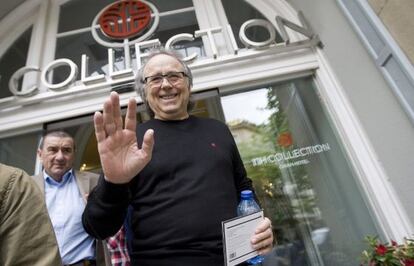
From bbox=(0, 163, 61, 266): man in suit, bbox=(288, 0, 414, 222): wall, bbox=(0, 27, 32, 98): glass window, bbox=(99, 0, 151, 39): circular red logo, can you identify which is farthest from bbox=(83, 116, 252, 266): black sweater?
bbox=(0, 27, 32, 98): glass window

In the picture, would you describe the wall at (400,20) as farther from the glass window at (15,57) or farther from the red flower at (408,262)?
the glass window at (15,57)

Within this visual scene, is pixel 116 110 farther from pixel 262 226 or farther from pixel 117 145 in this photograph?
pixel 262 226

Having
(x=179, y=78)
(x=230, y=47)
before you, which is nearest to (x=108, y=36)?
(x=230, y=47)

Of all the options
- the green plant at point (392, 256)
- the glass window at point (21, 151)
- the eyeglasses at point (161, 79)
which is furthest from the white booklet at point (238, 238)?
the glass window at point (21, 151)

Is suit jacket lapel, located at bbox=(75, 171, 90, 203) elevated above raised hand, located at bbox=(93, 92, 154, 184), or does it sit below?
above

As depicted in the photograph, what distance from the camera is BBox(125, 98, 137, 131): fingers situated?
0.91 metres

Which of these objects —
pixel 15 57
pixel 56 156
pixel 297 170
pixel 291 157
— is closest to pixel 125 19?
pixel 15 57

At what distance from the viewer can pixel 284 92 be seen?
2492 mm

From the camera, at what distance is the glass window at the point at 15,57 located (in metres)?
2.94

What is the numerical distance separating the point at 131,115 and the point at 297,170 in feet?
5.40

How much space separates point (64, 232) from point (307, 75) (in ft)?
7.47

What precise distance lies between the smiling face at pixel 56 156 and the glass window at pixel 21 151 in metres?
0.56

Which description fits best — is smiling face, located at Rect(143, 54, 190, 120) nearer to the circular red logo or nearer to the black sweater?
the black sweater

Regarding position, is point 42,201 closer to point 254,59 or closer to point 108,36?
point 254,59
